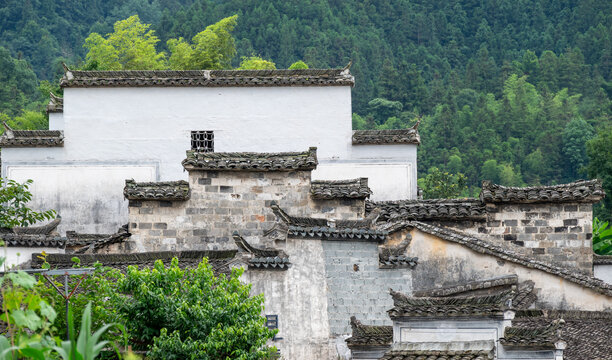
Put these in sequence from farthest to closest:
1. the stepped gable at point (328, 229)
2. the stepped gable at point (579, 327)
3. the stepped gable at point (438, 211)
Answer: the stepped gable at point (438, 211), the stepped gable at point (328, 229), the stepped gable at point (579, 327)

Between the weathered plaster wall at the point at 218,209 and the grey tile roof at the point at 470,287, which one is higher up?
the weathered plaster wall at the point at 218,209

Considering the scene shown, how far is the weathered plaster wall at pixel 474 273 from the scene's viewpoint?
29109mm

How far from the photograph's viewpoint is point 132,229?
97.8ft

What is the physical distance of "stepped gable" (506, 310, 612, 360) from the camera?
23.3 meters

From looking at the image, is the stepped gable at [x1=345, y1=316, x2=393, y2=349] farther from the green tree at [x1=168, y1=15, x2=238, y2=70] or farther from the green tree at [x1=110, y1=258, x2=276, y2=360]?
the green tree at [x1=168, y1=15, x2=238, y2=70]

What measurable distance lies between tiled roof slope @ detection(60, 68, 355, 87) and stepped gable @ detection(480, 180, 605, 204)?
1000cm

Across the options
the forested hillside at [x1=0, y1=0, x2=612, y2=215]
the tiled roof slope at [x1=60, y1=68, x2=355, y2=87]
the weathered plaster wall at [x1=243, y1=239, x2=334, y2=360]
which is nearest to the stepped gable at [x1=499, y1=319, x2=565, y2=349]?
the weathered plaster wall at [x1=243, y1=239, x2=334, y2=360]

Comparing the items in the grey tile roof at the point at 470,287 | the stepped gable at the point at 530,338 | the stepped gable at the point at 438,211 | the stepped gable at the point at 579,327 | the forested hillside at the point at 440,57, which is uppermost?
the forested hillside at the point at 440,57

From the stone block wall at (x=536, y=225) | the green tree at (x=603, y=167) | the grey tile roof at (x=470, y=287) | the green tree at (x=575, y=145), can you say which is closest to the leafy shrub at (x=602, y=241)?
the stone block wall at (x=536, y=225)

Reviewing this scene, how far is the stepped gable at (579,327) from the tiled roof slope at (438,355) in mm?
3379

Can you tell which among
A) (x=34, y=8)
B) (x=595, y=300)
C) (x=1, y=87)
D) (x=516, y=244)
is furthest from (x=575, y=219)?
(x=34, y=8)

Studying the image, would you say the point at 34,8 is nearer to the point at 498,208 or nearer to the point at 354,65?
the point at 354,65

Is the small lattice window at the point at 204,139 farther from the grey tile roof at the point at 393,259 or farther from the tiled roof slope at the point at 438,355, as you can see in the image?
the tiled roof slope at the point at 438,355

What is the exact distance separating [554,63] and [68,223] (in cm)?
9751
